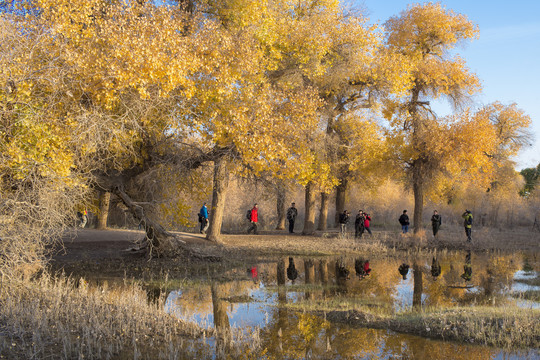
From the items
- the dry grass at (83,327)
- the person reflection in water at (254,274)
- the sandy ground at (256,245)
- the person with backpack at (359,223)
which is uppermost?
the person with backpack at (359,223)

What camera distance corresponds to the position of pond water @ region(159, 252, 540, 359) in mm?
8008

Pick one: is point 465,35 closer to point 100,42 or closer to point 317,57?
point 317,57

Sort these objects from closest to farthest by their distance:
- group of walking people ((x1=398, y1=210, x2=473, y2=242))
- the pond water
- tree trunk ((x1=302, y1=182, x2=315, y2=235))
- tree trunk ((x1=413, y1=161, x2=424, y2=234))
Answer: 1. the pond water
2. group of walking people ((x1=398, y1=210, x2=473, y2=242))
3. tree trunk ((x1=413, y1=161, x2=424, y2=234))
4. tree trunk ((x1=302, y1=182, x2=315, y2=235))

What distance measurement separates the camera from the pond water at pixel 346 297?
8.01m

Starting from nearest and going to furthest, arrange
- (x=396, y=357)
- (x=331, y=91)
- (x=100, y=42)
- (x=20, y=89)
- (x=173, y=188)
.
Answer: (x=396, y=357), (x=20, y=89), (x=100, y=42), (x=173, y=188), (x=331, y=91)

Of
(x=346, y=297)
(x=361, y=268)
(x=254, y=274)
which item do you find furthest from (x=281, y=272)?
(x=346, y=297)

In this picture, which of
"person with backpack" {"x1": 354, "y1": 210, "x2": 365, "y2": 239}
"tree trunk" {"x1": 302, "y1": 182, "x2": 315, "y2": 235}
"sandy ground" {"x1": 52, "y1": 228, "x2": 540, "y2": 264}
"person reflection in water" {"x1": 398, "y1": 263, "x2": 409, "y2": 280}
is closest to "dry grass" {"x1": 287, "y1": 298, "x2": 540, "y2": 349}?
"person reflection in water" {"x1": 398, "y1": 263, "x2": 409, "y2": 280}

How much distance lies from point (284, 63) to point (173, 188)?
10.5 metres

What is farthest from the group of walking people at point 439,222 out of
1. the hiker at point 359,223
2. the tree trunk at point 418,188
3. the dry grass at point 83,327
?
the dry grass at point 83,327

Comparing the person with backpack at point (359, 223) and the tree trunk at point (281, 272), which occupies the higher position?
the person with backpack at point (359, 223)

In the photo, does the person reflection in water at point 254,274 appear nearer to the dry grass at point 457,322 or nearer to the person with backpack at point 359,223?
the dry grass at point 457,322

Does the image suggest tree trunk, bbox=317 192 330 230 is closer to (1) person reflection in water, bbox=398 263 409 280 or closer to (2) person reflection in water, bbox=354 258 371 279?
(2) person reflection in water, bbox=354 258 371 279

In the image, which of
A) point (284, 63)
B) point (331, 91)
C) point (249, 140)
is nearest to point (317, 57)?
point (284, 63)

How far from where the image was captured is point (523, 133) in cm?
3994
